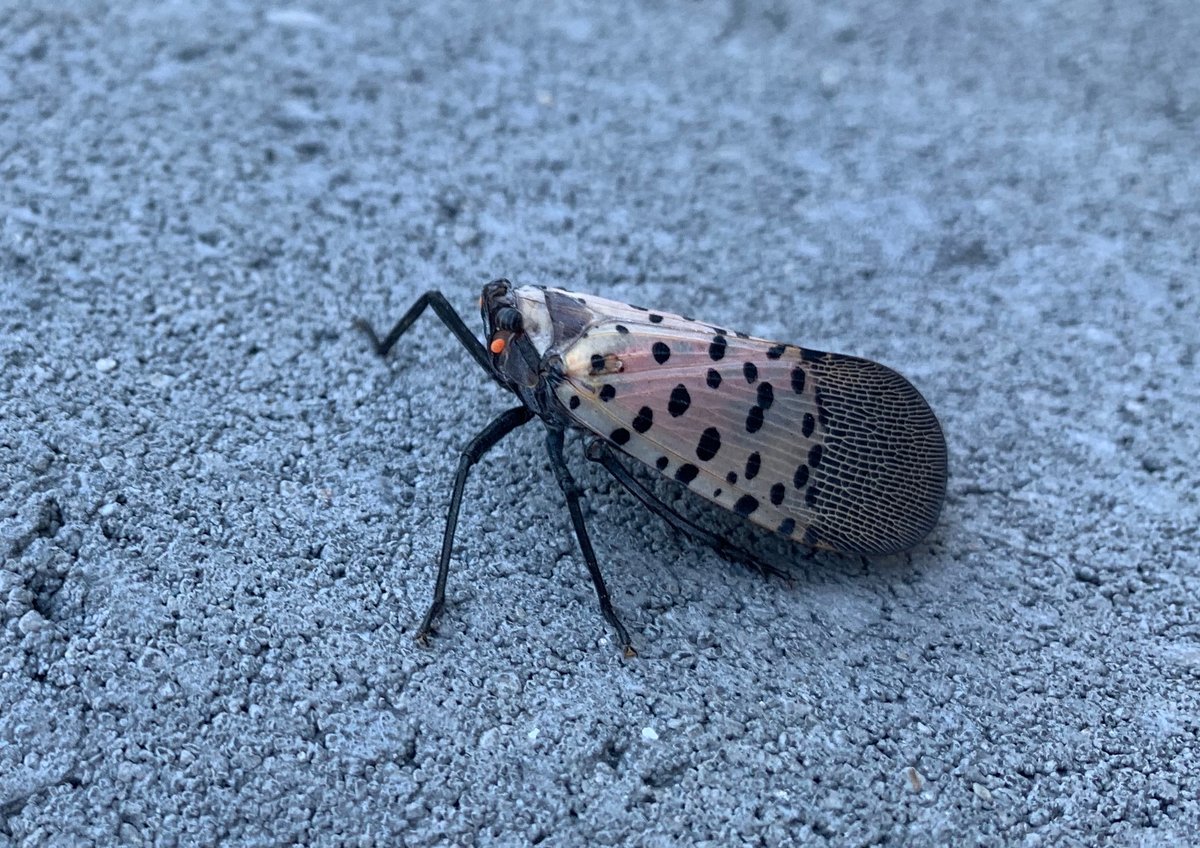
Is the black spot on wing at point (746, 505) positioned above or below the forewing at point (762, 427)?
below

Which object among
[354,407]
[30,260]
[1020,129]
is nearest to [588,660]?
[354,407]

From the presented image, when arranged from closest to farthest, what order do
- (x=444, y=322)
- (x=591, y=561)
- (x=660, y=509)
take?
(x=591, y=561) < (x=660, y=509) < (x=444, y=322)

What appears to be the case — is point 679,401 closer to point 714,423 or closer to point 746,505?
point 714,423

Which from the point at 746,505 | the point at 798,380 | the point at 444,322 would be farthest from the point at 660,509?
the point at 444,322

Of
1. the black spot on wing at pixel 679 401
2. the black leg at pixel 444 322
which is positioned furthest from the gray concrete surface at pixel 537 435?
the black spot on wing at pixel 679 401

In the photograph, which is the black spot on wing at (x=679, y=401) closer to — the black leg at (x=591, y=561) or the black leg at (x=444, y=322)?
the black leg at (x=591, y=561)

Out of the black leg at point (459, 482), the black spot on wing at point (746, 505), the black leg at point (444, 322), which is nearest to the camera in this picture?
the black leg at point (459, 482)
